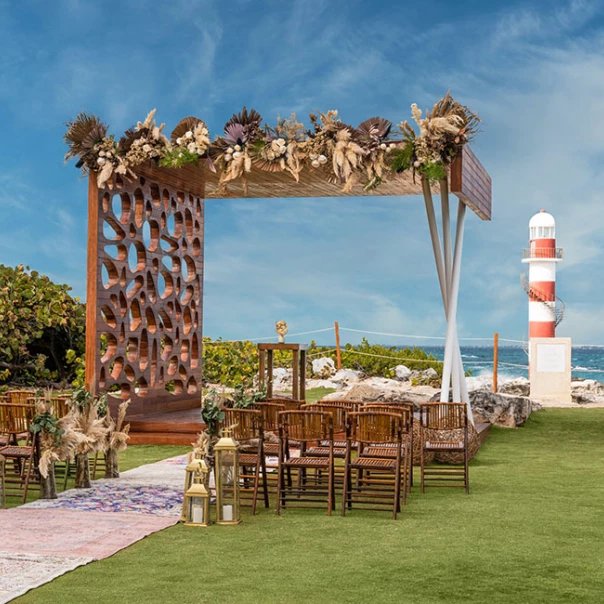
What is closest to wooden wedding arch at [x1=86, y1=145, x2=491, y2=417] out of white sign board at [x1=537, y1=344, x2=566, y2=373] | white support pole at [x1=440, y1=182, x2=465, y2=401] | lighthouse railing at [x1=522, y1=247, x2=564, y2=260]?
white support pole at [x1=440, y1=182, x2=465, y2=401]

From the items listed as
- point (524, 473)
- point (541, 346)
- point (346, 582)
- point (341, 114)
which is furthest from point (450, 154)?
point (541, 346)

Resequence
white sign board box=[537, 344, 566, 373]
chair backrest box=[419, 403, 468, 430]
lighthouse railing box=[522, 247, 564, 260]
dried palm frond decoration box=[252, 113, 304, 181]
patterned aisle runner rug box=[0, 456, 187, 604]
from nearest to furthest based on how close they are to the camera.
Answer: patterned aisle runner rug box=[0, 456, 187, 604] < chair backrest box=[419, 403, 468, 430] < dried palm frond decoration box=[252, 113, 304, 181] < white sign board box=[537, 344, 566, 373] < lighthouse railing box=[522, 247, 564, 260]

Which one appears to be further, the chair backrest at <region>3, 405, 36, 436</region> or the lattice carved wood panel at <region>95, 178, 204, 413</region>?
the lattice carved wood panel at <region>95, 178, 204, 413</region>

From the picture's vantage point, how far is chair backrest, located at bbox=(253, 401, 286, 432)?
7.00m

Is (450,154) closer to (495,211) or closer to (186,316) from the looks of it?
(186,316)

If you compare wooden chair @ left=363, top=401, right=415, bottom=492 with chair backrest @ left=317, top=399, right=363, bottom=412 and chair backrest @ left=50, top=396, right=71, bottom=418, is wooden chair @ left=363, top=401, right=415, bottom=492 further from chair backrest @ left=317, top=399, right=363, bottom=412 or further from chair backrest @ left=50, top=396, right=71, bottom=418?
chair backrest @ left=50, top=396, right=71, bottom=418

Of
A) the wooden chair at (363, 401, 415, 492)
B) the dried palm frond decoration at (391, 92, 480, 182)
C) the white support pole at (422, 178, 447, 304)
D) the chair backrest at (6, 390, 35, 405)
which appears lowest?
the wooden chair at (363, 401, 415, 492)

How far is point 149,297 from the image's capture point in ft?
38.4

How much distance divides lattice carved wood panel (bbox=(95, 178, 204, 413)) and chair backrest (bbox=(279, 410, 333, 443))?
432 cm

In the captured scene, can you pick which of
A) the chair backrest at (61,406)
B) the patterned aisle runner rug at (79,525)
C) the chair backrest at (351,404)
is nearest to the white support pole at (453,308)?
the chair backrest at (351,404)

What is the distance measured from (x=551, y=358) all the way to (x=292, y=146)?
10.7 meters

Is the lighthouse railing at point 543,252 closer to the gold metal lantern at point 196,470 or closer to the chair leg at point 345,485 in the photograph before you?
the chair leg at point 345,485

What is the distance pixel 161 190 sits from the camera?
38.8ft

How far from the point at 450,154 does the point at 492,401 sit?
464cm
